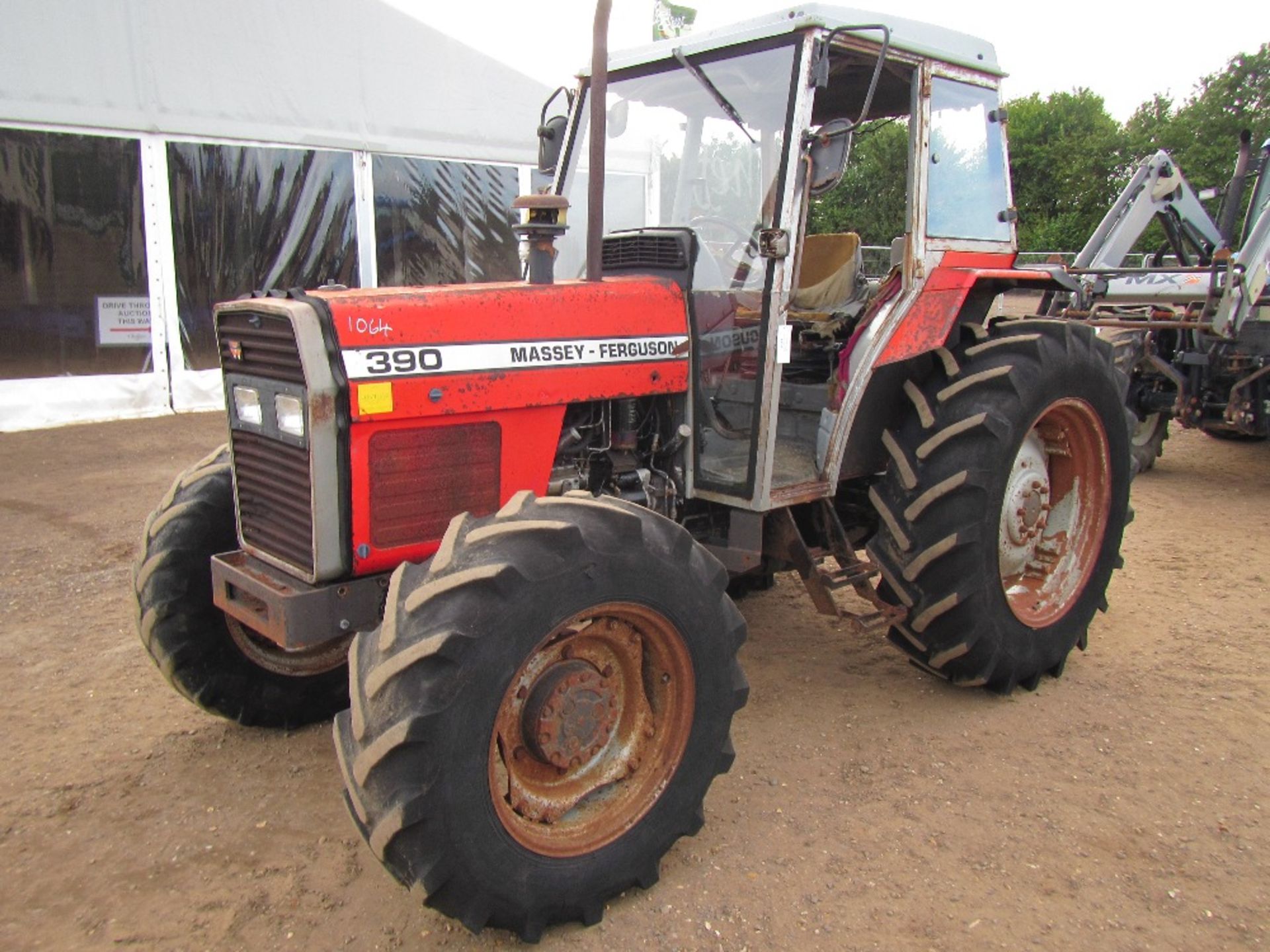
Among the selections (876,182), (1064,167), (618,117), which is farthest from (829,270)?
(1064,167)

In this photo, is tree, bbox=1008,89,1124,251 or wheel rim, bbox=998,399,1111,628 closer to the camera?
wheel rim, bbox=998,399,1111,628

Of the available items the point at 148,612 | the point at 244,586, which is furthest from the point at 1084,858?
the point at 148,612

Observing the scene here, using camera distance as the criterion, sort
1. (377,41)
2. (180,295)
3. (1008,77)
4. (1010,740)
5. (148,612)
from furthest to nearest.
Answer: (377,41) → (180,295) → (1008,77) → (1010,740) → (148,612)

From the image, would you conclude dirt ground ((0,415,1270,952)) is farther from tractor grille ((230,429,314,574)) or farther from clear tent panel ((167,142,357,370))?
clear tent panel ((167,142,357,370))

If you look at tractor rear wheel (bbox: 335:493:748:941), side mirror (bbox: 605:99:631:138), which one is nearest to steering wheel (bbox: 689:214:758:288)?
side mirror (bbox: 605:99:631:138)

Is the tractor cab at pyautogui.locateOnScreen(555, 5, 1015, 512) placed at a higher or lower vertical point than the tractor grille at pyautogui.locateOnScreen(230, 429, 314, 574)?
higher

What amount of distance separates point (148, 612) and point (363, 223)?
323 inches

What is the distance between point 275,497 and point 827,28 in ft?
7.85

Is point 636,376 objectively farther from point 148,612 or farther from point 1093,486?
point 1093,486

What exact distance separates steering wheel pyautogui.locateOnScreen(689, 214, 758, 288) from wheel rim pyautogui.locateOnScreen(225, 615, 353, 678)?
1.86m

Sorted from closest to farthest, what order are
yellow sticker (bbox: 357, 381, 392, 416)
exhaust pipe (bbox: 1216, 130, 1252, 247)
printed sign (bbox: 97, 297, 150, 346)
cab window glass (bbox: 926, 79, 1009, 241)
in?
yellow sticker (bbox: 357, 381, 392, 416) < cab window glass (bbox: 926, 79, 1009, 241) < exhaust pipe (bbox: 1216, 130, 1252, 247) < printed sign (bbox: 97, 297, 150, 346)

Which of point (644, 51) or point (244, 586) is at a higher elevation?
point (644, 51)

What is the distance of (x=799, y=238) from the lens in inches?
139

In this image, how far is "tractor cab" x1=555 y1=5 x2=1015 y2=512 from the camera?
3453mm
